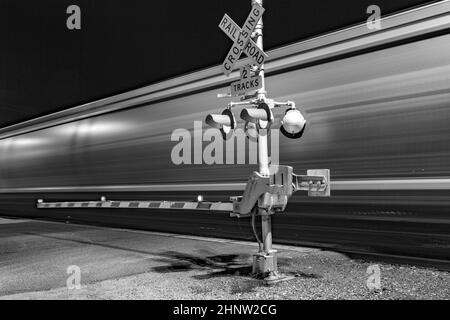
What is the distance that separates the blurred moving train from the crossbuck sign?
176 centimetres

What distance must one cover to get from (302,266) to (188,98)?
4.26 metres

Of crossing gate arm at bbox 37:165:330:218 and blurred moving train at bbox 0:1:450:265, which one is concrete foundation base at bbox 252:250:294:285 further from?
blurred moving train at bbox 0:1:450:265

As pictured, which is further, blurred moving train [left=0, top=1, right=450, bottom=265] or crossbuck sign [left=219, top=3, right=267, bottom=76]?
blurred moving train [left=0, top=1, right=450, bottom=265]

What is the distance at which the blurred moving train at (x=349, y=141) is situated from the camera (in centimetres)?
553

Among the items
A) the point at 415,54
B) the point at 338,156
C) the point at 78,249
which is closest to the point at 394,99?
the point at 415,54

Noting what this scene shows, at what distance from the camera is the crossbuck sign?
5.11 m

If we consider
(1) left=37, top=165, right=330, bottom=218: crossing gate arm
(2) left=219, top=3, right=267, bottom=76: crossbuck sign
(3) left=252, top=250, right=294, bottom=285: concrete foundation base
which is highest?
(2) left=219, top=3, right=267, bottom=76: crossbuck sign

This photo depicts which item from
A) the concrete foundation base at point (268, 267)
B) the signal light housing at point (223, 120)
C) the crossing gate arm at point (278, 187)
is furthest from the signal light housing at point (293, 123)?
the concrete foundation base at point (268, 267)

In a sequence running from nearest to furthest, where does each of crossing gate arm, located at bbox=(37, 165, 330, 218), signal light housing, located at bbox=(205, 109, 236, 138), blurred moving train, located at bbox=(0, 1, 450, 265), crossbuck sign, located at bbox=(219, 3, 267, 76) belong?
1. crossing gate arm, located at bbox=(37, 165, 330, 218)
2. crossbuck sign, located at bbox=(219, 3, 267, 76)
3. signal light housing, located at bbox=(205, 109, 236, 138)
4. blurred moving train, located at bbox=(0, 1, 450, 265)

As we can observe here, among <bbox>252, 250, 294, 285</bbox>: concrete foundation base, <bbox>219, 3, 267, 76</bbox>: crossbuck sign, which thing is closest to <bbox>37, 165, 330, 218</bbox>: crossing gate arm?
<bbox>252, 250, 294, 285</bbox>: concrete foundation base

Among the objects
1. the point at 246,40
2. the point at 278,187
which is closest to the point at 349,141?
the point at 278,187

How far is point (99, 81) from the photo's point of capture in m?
10.7

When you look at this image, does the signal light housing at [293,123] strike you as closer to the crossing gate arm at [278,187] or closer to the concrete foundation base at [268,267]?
the crossing gate arm at [278,187]
